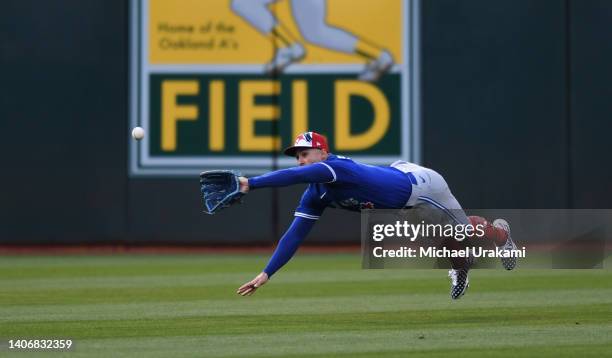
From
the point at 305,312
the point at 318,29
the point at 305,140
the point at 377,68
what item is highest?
the point at 318,29

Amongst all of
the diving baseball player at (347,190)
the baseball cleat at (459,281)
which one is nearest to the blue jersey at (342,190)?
the diving baseball player at (347,190)

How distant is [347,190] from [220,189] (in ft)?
3.50

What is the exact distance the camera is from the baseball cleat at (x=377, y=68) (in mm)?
17469

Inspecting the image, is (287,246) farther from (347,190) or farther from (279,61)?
(279,61)

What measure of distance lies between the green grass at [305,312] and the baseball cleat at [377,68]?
12.6 feet

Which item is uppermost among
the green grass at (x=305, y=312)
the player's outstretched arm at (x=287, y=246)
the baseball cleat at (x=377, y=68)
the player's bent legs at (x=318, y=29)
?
the player's bent legs at (x=318, y=29)

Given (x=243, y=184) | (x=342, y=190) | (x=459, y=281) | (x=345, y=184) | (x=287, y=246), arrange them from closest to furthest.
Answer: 1. (x=243, y=184)
2. (x=345, y=184)
3. (x=342, y=190)
4. (x=287, y=246)
5. (x=459, y=281)

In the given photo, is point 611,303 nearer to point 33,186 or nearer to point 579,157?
point 579,157

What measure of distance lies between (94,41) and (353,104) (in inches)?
152

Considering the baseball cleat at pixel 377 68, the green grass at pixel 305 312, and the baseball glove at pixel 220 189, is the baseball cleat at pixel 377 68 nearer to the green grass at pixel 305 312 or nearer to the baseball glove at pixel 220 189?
the green grass at pixel 305 312

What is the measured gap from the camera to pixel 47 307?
9.95 meters

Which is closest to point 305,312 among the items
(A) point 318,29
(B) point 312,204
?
(B) point 312,204

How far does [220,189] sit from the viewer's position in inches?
334

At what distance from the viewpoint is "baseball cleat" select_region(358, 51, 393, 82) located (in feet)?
57.3
